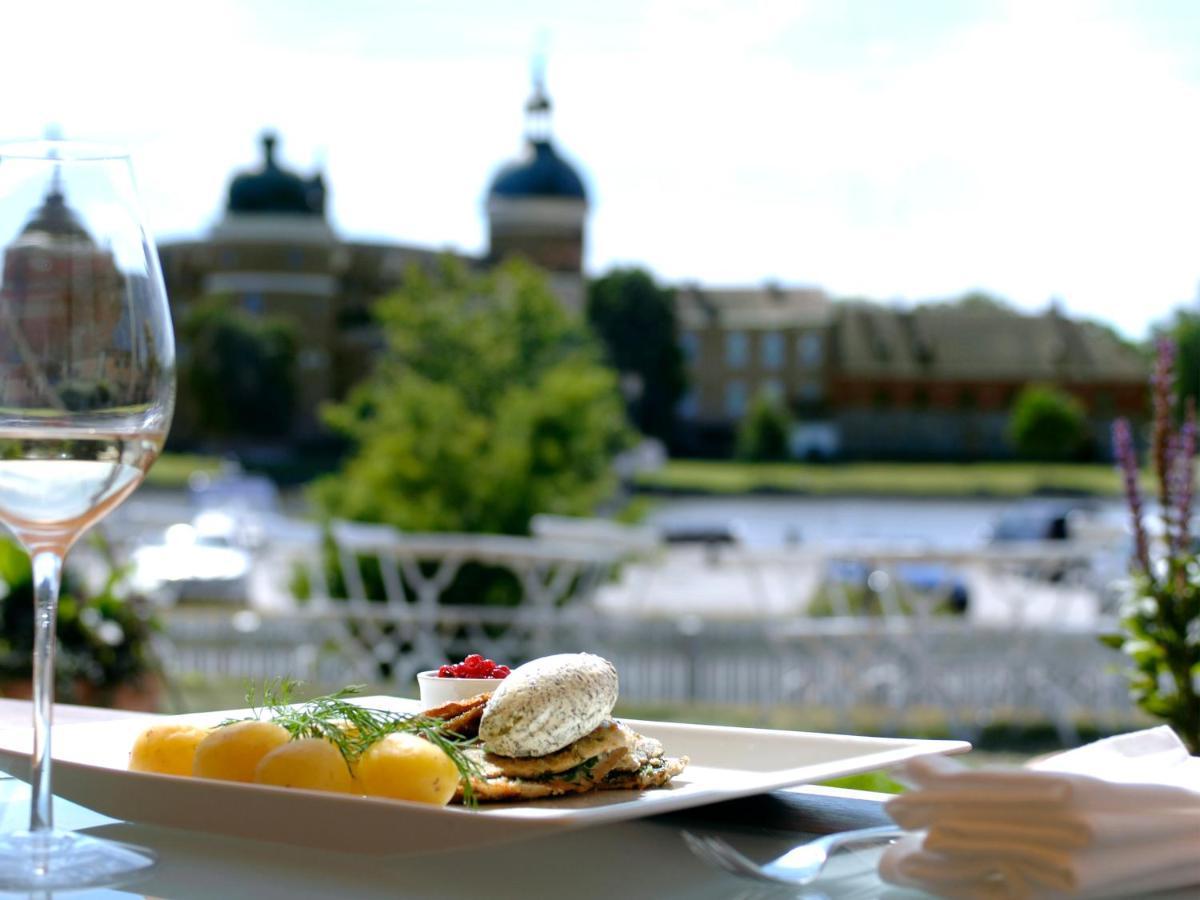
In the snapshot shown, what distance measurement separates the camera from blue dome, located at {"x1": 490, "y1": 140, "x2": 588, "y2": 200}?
47844mm

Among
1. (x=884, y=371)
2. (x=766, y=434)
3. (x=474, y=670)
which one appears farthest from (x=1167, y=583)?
(x=884, y=371)

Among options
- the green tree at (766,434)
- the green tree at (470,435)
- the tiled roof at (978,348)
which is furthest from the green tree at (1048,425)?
the green tree at (470,435)

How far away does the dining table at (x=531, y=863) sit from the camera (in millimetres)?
706

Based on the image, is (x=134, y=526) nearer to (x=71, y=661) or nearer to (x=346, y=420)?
(x=71, y=661)

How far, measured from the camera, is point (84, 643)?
4.60m

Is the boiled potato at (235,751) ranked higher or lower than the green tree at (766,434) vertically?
lower

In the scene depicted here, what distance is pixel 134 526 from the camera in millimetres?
6520

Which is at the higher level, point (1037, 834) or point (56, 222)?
point (56, 222)

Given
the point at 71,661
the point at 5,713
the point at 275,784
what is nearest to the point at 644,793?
the point at 275,784

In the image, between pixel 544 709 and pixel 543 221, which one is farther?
pixel 543 221

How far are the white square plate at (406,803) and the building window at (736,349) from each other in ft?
192

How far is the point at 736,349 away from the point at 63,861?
58832 millimetres

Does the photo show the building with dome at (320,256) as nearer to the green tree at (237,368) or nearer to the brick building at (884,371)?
the green tree at (237,368)

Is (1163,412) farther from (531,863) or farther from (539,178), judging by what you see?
(539,178)
